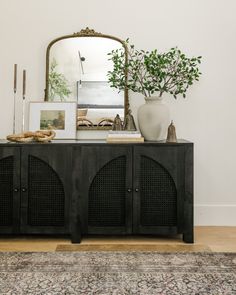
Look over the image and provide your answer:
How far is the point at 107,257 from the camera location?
7.41 feet

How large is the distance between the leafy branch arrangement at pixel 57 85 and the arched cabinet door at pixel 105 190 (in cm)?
67

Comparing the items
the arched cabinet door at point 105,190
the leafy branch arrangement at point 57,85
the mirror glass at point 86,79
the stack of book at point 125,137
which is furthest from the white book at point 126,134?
the leafy branch arrangement at point 57,85

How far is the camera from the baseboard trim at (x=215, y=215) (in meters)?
3.12

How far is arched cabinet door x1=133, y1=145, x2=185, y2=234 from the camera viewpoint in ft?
8.65

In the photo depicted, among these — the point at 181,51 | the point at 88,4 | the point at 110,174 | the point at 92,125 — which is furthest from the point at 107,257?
the point at 88,4

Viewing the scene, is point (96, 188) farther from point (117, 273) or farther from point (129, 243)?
point (117, 273)

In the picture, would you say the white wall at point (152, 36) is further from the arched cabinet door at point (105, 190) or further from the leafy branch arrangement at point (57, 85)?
the arched cabinet door at point (105, 190)

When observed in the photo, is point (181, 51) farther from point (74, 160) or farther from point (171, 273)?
point (171, 273)

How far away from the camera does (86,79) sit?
3.07 meters

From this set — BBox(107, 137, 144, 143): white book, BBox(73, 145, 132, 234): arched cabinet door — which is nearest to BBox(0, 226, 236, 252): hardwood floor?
BBox(73, 145, 132, 234): arched cabinet door

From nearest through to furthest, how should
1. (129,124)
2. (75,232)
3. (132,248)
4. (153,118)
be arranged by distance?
(132,248) → (75,232) → (153,118) → (129,124)

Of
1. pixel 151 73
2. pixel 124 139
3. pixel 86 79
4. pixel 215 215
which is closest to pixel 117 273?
pixel 124 139

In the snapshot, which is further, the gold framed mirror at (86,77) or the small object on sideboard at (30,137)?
the gold framed mirror at (86,77)

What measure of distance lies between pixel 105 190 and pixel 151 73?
945mm
